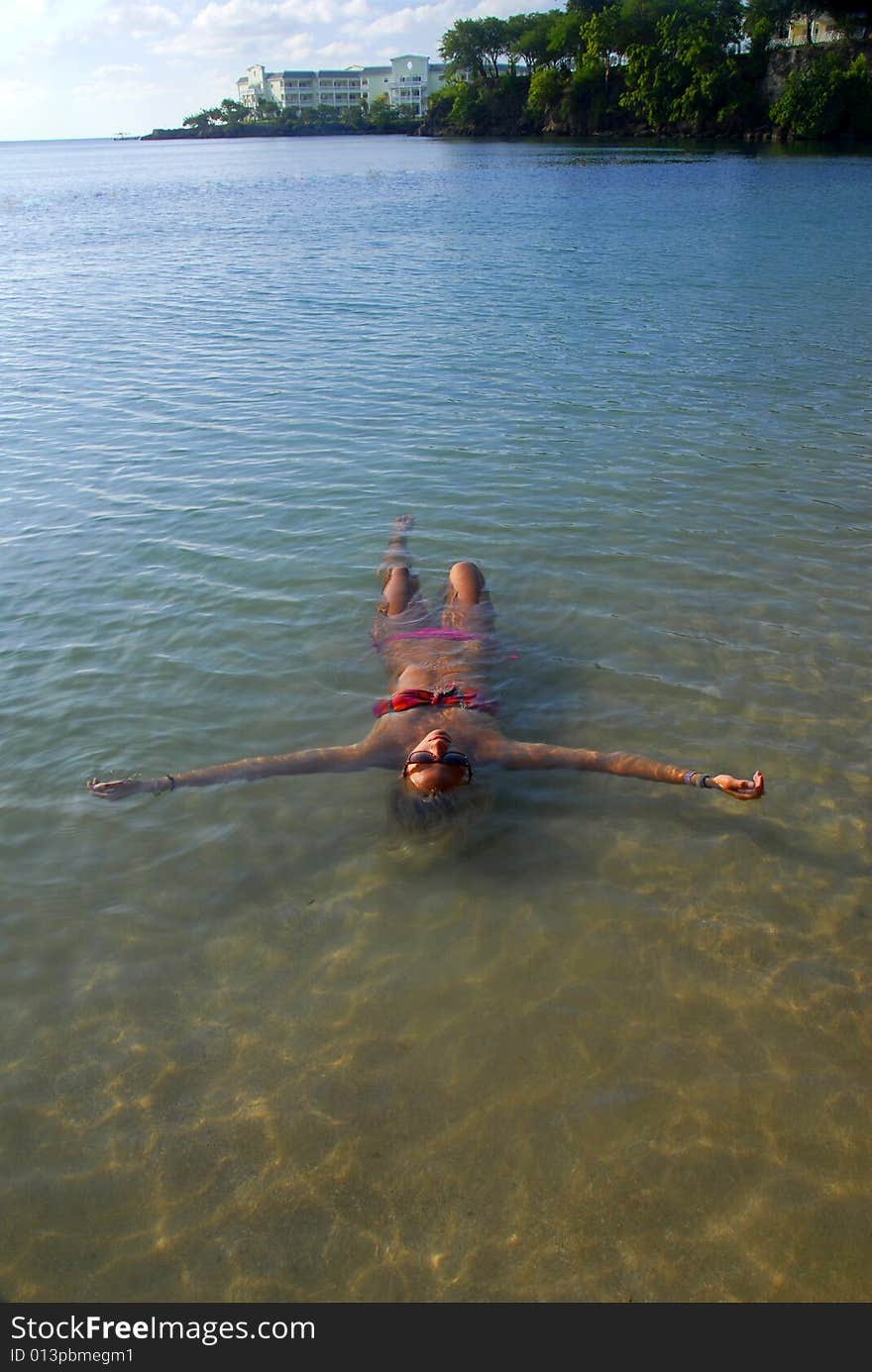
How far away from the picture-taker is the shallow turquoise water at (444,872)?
4297mm

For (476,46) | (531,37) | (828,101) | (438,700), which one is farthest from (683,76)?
(438,700)

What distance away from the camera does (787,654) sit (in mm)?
8477

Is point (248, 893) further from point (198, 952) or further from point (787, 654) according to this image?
point (787, 654)

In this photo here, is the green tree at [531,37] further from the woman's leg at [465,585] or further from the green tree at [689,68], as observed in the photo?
the woman's leg at [465,585]

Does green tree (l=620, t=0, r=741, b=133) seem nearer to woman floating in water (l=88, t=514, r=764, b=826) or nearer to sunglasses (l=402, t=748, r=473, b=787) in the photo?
woman floating in water (l=88, t=514, r=764, b=826)

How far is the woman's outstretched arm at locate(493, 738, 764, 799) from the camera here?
6508 mm

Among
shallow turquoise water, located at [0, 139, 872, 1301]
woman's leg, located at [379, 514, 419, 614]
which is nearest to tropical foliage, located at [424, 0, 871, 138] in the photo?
shallow turquoise water, located at [0, 139, 872, 1301]

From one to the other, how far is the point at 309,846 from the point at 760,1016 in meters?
3.17

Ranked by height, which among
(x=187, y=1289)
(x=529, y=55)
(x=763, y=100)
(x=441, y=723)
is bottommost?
(x=187, y=1289)

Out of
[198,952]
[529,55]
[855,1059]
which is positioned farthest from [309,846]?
[529,55]

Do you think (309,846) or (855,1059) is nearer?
(855,1059)

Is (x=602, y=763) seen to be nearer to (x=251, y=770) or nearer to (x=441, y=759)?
(x=441, y=759)

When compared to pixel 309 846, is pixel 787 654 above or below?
above

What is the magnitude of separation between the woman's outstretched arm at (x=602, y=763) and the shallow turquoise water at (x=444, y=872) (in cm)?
22
